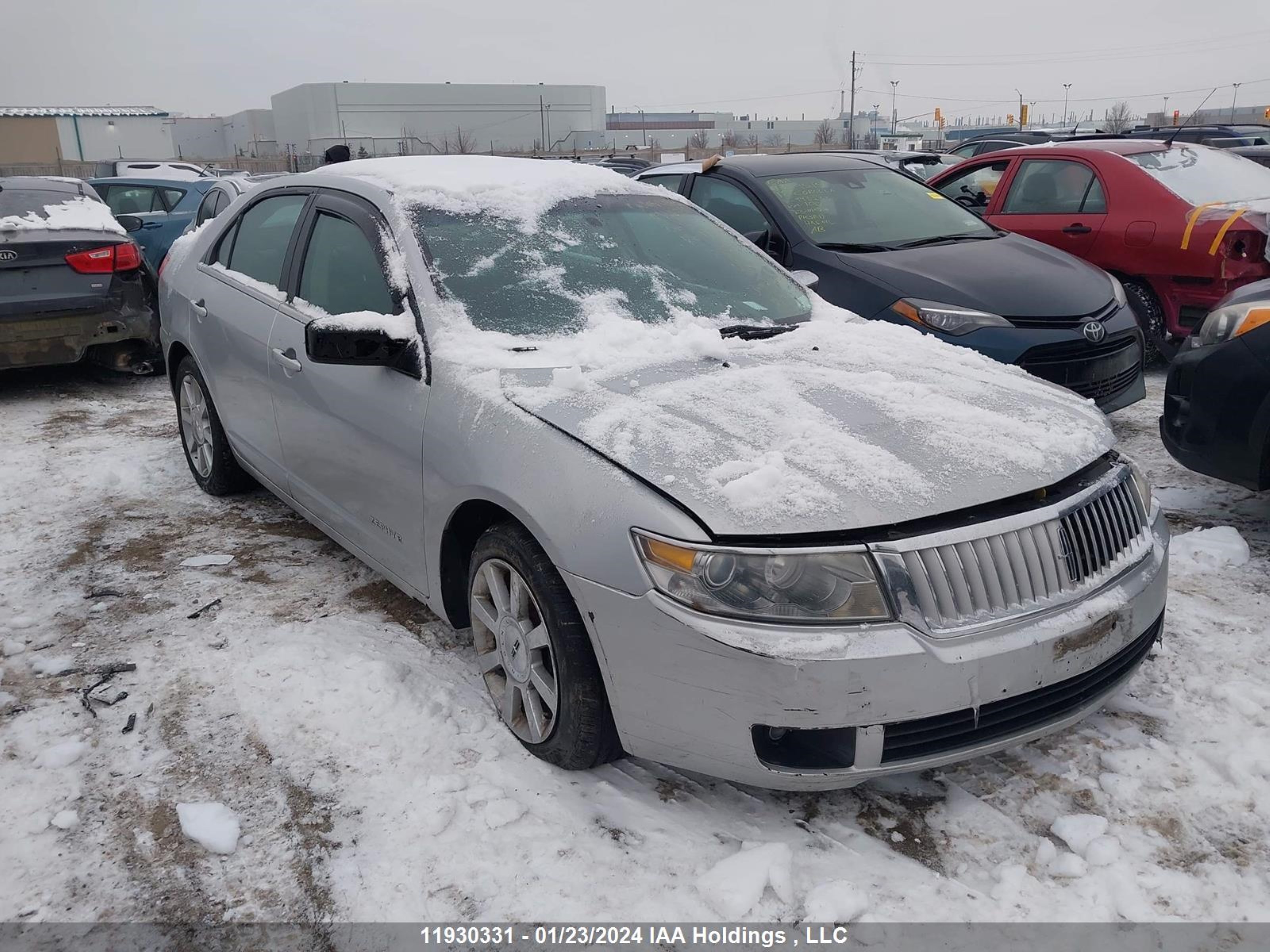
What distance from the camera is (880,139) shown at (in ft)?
209

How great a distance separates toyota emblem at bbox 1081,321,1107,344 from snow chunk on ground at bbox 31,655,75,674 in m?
4.97

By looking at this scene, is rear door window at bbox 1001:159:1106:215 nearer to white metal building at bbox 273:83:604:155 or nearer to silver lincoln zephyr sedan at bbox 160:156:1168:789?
silver lincoln zephyr sedan at bbox 160:156:1168:789

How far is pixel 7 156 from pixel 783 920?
228ft

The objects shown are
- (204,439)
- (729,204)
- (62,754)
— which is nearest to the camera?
(62,754)

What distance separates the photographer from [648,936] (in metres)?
2.21

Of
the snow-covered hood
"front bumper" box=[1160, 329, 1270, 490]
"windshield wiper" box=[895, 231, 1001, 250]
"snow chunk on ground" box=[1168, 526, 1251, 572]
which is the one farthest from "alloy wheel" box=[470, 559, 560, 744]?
"windshield wiper" box=[895, 231, 1001, 250]

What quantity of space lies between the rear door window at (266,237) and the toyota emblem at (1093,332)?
399cm

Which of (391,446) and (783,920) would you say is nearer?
(783,920)

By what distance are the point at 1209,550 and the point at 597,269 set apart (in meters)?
2.77

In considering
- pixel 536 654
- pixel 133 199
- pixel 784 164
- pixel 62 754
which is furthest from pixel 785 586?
pixel 133 199

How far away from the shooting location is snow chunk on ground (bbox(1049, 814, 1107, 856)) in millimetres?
2436

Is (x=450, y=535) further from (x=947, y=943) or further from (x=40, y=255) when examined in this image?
(x=40, y=255)

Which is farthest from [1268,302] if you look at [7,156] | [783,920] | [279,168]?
[7,156]

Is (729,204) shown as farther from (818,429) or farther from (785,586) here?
(785,586)
